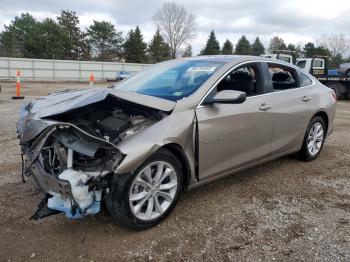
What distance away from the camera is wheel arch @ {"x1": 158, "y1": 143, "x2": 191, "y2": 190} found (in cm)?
344

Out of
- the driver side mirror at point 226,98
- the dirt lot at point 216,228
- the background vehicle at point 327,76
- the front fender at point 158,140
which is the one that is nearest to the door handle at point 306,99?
the dirt lot at point 216,228

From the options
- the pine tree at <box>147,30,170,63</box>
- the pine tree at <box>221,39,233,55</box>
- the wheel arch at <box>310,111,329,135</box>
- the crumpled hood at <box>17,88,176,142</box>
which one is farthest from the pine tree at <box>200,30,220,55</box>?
the crumpled hood at <box>17,88,176,142</box>

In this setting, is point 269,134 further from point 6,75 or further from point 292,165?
point 6,75

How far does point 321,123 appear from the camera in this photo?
556cm

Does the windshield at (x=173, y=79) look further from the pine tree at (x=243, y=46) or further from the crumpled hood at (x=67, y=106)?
the pine tree at (x=243, y=46)

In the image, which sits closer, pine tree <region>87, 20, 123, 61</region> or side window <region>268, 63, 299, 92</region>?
side window <region>268, 63, 299, 92</region>

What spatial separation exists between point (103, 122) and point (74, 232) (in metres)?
1.04

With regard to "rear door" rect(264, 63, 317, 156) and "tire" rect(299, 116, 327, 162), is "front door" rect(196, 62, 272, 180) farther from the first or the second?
"tire" rect(299, 116, 327, 162)

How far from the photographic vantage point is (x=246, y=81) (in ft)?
14.8

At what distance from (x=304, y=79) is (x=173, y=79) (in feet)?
7.28

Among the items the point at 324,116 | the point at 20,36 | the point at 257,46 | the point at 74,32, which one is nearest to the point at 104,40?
the point at 74,32

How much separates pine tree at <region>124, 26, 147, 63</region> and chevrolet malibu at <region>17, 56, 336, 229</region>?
59.2 metres

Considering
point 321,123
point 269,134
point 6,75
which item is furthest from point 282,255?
point 6,75

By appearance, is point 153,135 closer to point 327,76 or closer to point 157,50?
point 327,76
